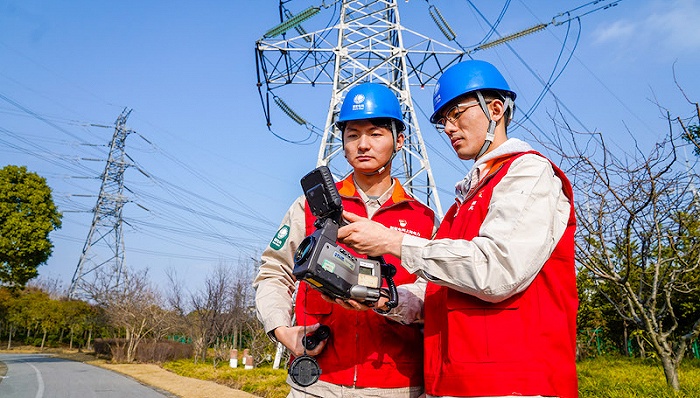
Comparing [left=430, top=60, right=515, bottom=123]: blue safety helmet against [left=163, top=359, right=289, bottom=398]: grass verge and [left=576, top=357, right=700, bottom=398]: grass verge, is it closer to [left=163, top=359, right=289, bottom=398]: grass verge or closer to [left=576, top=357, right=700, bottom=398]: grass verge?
[left=576, top=357, right=700, bottom=398]: grass verge

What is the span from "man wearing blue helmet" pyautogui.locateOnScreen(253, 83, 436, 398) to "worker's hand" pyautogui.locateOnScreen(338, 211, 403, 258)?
1.69 feet

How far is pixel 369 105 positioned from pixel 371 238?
37.3 inches

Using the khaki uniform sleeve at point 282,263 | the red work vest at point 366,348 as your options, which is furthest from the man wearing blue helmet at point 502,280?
the khaki uniform sleeve at point 282,263

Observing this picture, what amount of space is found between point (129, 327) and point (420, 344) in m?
27.6

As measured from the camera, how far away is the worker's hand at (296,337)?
2.09 m

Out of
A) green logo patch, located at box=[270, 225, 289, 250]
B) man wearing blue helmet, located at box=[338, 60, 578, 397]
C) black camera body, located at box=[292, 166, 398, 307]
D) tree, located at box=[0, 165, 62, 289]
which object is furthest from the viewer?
tree, located at box=[0, 165, 62, 289]

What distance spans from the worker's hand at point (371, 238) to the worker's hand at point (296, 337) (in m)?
0.57

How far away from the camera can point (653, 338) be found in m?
6.95

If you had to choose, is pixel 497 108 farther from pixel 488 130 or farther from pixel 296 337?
pixel 296 337

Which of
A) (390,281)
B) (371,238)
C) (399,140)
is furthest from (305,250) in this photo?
(399,140)

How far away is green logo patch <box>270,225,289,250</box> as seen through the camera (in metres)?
2.41

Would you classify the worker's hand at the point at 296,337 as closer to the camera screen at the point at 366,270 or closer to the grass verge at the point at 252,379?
the camera screen at the point at 366,270

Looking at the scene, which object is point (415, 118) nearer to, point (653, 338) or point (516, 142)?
point (653, 338)

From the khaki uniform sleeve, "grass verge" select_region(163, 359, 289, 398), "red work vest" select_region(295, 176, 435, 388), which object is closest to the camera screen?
"red work vest" select_region(295, 176, 435, 388)
